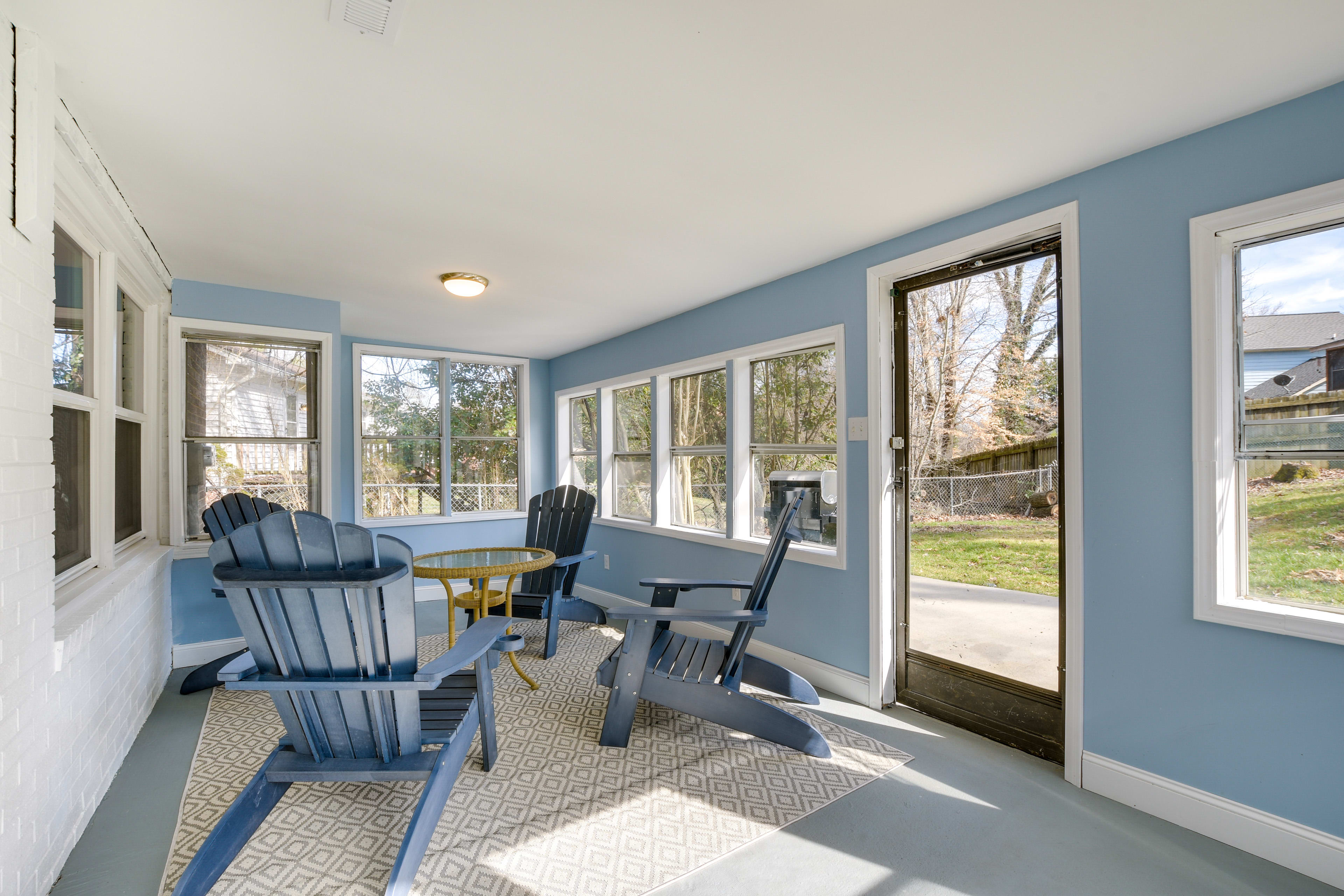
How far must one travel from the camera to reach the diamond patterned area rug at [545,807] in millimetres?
1862

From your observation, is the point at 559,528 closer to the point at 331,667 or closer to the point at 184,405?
the point at 184,405

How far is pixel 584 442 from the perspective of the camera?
240 inches

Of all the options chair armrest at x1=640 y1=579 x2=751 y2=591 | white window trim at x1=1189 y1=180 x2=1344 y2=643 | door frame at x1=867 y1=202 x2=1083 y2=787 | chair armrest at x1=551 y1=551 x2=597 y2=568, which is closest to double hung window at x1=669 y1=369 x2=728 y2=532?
chair armrest at x1=551 y1=551 x2=597 y2=568

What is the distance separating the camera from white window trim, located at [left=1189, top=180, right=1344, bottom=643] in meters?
2.02

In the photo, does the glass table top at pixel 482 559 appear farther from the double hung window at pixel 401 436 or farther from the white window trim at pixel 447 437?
the double hung window at pixel 401 436

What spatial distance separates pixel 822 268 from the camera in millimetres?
3479

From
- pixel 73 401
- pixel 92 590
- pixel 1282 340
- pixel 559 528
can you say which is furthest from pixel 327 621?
pixel 1282 340

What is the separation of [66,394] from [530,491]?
13.5 ft

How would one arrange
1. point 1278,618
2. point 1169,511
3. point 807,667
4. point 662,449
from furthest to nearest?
point 662,449, point 807,667, point 1169,511, point 1278,618

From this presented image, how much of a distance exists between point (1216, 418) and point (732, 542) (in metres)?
2.56

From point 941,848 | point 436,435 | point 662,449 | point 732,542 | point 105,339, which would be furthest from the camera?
point 436,435

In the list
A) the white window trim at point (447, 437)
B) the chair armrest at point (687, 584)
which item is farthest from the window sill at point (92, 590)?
the chair armrest at point (687, 584)

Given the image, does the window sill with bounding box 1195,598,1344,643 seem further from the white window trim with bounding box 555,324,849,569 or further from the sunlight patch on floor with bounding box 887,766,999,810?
the white window trim with bounding box 555,324,849,569

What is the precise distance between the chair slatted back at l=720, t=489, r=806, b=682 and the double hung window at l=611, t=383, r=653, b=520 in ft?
7.27
